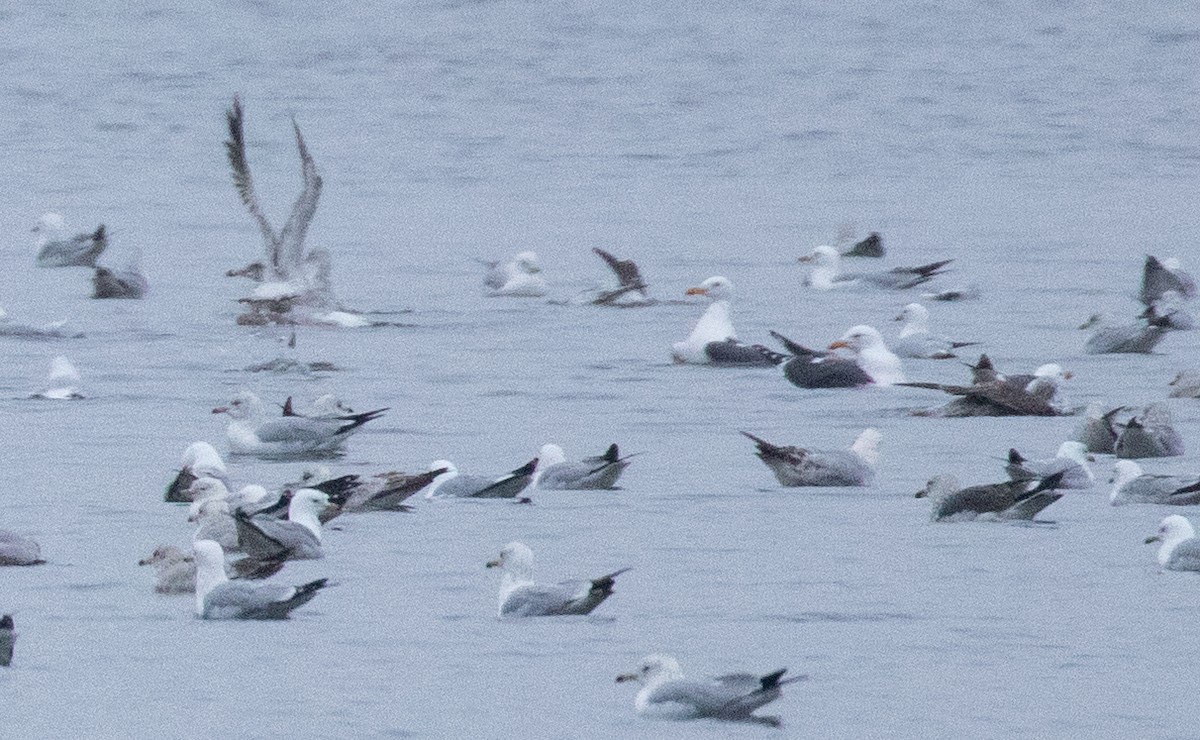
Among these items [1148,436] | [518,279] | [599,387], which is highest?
[1148,436]

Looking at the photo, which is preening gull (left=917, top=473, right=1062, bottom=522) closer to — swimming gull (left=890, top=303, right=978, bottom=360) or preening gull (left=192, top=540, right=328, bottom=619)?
preening gull (left=192, top=540, right=328, bottom=619)

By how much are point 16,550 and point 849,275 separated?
14.2 meters

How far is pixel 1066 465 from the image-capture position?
15.0 meters

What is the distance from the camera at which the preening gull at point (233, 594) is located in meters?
11.8

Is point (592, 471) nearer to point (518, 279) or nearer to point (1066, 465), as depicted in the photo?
point (1066, 465)

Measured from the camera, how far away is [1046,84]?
5203 centimetres

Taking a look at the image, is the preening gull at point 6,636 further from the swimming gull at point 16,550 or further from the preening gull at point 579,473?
the preening gull at point 579,473

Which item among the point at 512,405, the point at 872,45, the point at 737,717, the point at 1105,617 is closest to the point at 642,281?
the point at 512,405

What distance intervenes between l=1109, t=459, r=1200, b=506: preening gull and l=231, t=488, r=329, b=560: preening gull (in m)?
3.90

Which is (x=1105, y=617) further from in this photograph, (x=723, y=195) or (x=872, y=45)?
(x=872, y=45)

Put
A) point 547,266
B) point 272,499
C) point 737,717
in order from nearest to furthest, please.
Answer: point 737,717 → point 272,499 → point 547,266

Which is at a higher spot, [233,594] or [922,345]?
[233,594]

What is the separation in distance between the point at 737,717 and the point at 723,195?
26130 millimetres

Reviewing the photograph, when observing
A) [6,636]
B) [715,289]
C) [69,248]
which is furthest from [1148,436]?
[69,248]
